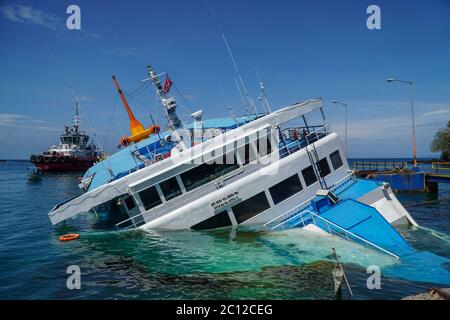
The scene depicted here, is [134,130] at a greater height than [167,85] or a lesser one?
lesser

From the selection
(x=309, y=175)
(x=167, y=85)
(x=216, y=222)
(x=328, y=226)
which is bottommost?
(x=216, y=222)

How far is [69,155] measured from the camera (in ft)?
309

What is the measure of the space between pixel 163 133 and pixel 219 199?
24.1ft

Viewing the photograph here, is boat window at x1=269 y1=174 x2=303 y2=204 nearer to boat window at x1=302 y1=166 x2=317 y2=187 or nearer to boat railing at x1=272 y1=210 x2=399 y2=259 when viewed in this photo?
boat window at x1=302 y1=166 x2=317 y2=187

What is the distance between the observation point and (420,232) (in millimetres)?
17172

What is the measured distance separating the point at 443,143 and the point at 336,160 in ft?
270

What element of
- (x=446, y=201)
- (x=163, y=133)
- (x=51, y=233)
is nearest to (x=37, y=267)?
(x=51, y=233)

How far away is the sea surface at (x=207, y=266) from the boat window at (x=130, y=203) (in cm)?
149

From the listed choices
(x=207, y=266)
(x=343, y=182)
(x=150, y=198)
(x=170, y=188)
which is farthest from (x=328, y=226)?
(x=150, y=198)

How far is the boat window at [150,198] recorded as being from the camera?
16.5m

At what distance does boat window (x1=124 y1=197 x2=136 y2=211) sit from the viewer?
57.1 ft

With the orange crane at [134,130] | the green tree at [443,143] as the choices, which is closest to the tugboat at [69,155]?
the orange crane at [134,130]

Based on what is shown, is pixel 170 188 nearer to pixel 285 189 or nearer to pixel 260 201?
pixel 260 201
